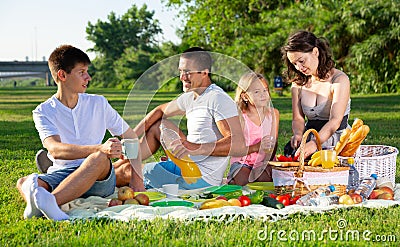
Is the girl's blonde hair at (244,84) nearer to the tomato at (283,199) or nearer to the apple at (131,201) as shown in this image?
the tomato at (283,199)

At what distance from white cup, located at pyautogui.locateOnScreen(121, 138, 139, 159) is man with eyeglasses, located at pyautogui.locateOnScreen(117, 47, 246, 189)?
28 cm

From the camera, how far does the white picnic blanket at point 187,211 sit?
3729 mm

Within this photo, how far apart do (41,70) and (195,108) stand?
57.0 metres

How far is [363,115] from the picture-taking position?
11.7 meters

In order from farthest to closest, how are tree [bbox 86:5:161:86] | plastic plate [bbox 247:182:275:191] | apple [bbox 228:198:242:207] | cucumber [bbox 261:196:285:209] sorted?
1. tree [bbox 86:5:161:86]
2. plastic plate [bbox 247:182:275:191]
3. apple [bbox 228:198:242:207]
4. cucumber [bbox 261:196:285:209]

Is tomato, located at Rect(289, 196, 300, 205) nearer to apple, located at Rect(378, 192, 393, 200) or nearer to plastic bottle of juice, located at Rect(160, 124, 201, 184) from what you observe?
apple, located at Rect(378, 192, 393, 200)

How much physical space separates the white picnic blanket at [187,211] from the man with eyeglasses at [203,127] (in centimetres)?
50

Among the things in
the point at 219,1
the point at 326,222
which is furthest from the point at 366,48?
the point at 326,222

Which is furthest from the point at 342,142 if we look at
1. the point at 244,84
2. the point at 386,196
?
the point at 244,84

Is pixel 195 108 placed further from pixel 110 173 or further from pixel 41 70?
pixel 41 70

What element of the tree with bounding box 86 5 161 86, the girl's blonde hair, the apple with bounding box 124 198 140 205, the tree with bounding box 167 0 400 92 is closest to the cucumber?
the apple with bounding box 124 198 140 205

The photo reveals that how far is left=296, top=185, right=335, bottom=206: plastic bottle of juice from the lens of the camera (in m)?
4.12

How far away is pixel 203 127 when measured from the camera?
4.55m

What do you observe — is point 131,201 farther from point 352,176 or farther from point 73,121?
point 352,176
